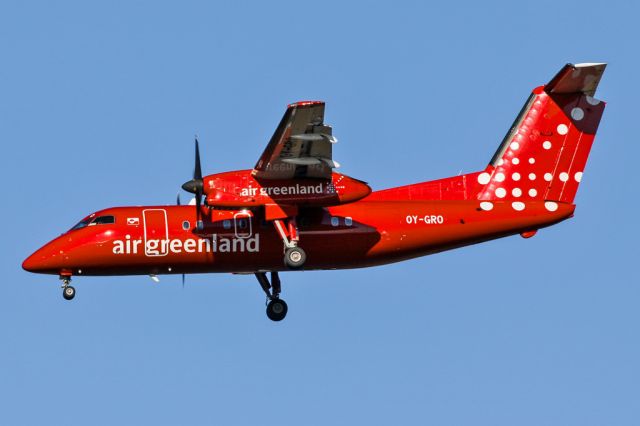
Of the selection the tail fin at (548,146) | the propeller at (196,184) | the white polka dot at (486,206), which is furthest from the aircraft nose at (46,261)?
the tail fin at (548,146)

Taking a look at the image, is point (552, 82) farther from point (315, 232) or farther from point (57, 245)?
point (57, 245)

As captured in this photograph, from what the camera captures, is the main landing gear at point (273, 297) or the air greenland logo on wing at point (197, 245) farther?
the main landing gear at point (273, 297)

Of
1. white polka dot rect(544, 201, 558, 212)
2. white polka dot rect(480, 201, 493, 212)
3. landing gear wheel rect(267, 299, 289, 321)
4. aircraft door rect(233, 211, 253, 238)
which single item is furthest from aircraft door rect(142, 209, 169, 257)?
white polka dot rect(544, 201, 558, 212)

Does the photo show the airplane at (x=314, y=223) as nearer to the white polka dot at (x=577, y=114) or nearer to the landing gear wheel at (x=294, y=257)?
the landing gear wheel at (x=294, y=257)

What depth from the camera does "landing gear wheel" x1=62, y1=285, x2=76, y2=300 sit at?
92.7 ft

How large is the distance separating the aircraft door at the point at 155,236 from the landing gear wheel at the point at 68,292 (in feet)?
6.92

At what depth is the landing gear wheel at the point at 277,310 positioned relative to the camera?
29922 mm

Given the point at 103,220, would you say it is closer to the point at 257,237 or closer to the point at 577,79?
the point at 257,237

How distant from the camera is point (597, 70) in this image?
93.0 ft

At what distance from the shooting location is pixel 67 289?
28.3m

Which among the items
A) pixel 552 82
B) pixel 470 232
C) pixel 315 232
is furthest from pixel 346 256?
pixel 552 82

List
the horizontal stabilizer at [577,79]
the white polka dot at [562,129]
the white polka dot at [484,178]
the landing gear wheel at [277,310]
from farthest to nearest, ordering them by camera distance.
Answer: the landing gear wheel at [277,310], the white polka dot at [562,129], the white polka dot at [484,178], the horizontal stabilizer at [577,79]

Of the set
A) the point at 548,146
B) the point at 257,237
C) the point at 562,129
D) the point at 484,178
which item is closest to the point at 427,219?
the point at 484,178

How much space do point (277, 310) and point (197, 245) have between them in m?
3.21
